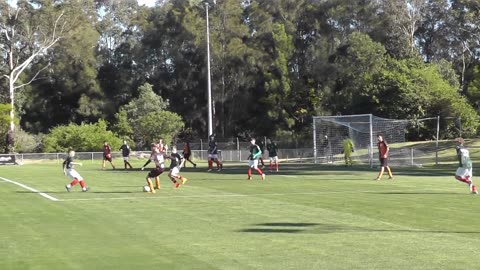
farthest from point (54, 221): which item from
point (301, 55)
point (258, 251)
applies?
point (301, 55)

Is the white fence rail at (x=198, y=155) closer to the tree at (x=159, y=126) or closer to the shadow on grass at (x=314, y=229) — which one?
the tree at (x=159, y=126)

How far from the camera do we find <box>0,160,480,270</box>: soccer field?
9.00 meters

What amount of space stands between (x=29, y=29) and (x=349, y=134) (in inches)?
1635

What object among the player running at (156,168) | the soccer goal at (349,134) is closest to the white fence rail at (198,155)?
the soccer goal at (349,134)

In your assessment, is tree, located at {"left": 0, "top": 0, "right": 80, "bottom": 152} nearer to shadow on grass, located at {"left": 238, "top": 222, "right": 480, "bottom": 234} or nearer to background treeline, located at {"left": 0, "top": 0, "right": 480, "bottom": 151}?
background treeline, located at {"left": 0, "top": 0, "right": 480, "bottom": 151}

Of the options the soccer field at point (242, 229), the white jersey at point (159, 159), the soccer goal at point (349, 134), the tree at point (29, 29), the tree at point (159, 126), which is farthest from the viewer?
the tree at point (29, 29)

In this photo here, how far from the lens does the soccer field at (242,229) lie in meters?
9.00

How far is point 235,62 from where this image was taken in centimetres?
7406

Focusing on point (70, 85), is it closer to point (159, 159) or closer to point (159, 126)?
point (159, 126)

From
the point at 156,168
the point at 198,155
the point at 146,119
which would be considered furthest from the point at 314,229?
the point at 146,119

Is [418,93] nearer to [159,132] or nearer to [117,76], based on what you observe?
[159,132]

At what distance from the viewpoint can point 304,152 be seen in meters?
57.6

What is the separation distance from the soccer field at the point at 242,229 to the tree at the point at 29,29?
52605 mm

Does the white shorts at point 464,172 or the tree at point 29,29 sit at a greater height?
the tree at point 29,29
